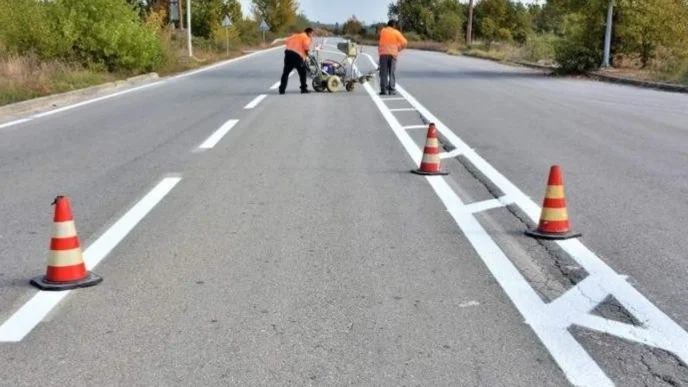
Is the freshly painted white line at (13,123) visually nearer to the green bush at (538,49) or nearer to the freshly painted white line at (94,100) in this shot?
the freshly painted white line at (94,100)

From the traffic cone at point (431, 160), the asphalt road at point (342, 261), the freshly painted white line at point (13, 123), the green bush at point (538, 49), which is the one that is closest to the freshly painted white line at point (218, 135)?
the asphalt road at point (342, 261)

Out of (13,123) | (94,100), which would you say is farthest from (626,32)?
(13,123)

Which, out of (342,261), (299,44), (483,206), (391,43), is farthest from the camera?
(391,43)

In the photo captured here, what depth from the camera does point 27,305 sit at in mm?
4879

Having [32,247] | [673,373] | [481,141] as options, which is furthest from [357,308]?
[481,141]

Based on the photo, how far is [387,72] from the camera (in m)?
20.5

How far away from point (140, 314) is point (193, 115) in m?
11.1

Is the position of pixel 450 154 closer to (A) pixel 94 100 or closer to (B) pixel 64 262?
(B) pixel 64 262

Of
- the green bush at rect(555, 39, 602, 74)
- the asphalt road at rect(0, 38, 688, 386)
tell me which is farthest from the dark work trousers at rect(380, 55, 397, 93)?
the green bush at rect(555, 39, 602, 74)

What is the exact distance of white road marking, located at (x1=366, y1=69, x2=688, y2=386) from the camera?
411cm

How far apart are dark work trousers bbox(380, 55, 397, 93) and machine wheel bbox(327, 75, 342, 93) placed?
113 centimetres

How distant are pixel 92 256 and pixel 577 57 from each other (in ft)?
93.1

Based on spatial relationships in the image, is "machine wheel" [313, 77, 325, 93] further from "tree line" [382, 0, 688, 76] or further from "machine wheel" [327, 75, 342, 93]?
"tree line" [382, 0, 688, 76]

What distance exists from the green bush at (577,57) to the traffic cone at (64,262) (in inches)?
1132
